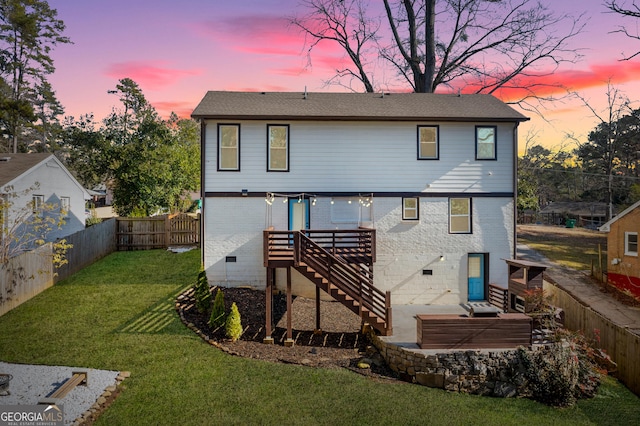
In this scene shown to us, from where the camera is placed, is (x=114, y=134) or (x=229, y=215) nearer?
(x=229, y=215)

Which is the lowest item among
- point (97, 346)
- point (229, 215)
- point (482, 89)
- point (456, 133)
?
point (97, 346)

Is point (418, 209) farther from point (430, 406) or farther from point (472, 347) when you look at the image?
point (430, 406)

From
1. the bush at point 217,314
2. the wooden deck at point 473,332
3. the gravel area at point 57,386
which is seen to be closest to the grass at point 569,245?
the wooden deck at point 473,332

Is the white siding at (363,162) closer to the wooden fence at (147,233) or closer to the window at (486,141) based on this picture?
the window at (486,141)

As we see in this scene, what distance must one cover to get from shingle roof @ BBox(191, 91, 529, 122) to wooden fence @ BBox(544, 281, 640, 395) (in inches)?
308

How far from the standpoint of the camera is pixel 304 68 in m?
29.1

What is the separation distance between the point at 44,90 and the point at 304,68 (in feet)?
88.2

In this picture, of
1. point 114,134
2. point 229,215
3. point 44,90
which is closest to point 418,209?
point 229,215

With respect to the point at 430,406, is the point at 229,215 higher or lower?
higher

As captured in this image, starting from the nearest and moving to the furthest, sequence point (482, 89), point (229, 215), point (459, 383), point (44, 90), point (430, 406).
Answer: point (430, 406)
point (459, 383)
point (229, 215)
point (482, 89)
point (44, 90)

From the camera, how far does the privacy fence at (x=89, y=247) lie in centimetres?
1348

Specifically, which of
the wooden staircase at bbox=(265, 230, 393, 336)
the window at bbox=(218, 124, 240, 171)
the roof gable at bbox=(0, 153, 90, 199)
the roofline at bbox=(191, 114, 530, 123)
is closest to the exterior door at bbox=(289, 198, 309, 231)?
the window at bbox=(218, 124, 240, 171)

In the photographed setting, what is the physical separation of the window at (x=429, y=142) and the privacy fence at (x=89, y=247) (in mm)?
13299

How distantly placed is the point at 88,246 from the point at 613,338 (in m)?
21.2
